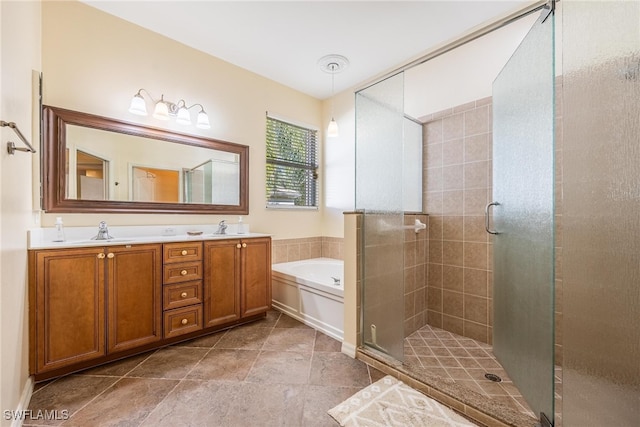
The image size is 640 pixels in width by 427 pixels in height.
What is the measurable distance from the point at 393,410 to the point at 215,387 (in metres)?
1.05

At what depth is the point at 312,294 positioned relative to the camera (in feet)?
8.09

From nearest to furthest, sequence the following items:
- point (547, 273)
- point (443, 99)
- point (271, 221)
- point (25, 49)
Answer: point (547, 273) → point (25, 49) → point (443, 99) → point (271, 221)

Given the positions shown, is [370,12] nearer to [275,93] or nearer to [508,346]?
[275,93]

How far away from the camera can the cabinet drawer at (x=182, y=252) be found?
6.66 feet

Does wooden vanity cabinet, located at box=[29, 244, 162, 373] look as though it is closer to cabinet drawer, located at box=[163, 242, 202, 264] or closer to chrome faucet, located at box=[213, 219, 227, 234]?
cabinet drawer, located at box=[163, 242, 202, 264]

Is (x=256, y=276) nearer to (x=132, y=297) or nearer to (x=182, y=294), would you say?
(x=182, y=294)

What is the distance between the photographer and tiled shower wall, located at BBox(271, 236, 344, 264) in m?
3.24

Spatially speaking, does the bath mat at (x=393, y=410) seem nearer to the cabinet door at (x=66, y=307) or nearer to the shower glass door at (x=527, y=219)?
the shower glass door at (x=527, y=219)

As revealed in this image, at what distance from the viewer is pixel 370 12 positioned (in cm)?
214

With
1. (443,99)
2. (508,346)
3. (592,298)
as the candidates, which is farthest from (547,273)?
(443,99)

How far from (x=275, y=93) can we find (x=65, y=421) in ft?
10.8

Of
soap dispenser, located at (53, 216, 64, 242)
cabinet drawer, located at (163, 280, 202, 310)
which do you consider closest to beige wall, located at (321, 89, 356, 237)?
cabinet drawer, located at (163, 280, 202, 310)

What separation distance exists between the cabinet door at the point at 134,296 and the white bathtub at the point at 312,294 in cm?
118

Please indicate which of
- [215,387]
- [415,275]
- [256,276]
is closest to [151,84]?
[256,276]
